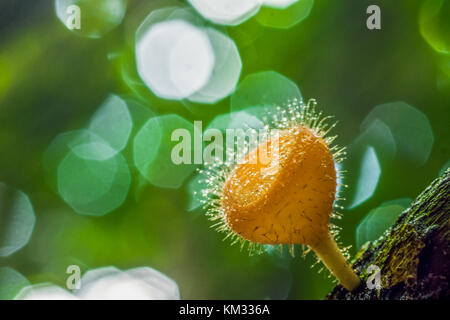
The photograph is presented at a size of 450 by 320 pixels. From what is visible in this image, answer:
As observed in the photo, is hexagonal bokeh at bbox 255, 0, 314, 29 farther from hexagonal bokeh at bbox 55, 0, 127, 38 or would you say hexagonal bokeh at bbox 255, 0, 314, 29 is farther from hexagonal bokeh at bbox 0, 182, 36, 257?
hexagonal bokeh at bbox 0, 182, 36, 257

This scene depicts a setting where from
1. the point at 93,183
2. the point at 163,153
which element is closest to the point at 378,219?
the point at 163,153

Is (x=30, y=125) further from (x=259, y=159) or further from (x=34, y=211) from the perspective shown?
(x=259, y=159)

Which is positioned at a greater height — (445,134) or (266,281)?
(445,134)

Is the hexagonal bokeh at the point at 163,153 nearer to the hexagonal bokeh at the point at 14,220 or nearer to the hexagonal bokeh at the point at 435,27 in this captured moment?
the hexagonal bokeh at the point at 14,220

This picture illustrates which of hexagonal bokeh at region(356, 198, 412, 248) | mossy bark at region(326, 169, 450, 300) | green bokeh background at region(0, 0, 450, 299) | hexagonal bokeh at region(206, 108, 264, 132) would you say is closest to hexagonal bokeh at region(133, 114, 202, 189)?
green bokeh background at region(0, 0, 450, 299)

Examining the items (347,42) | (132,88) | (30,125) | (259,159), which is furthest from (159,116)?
(259,159)
